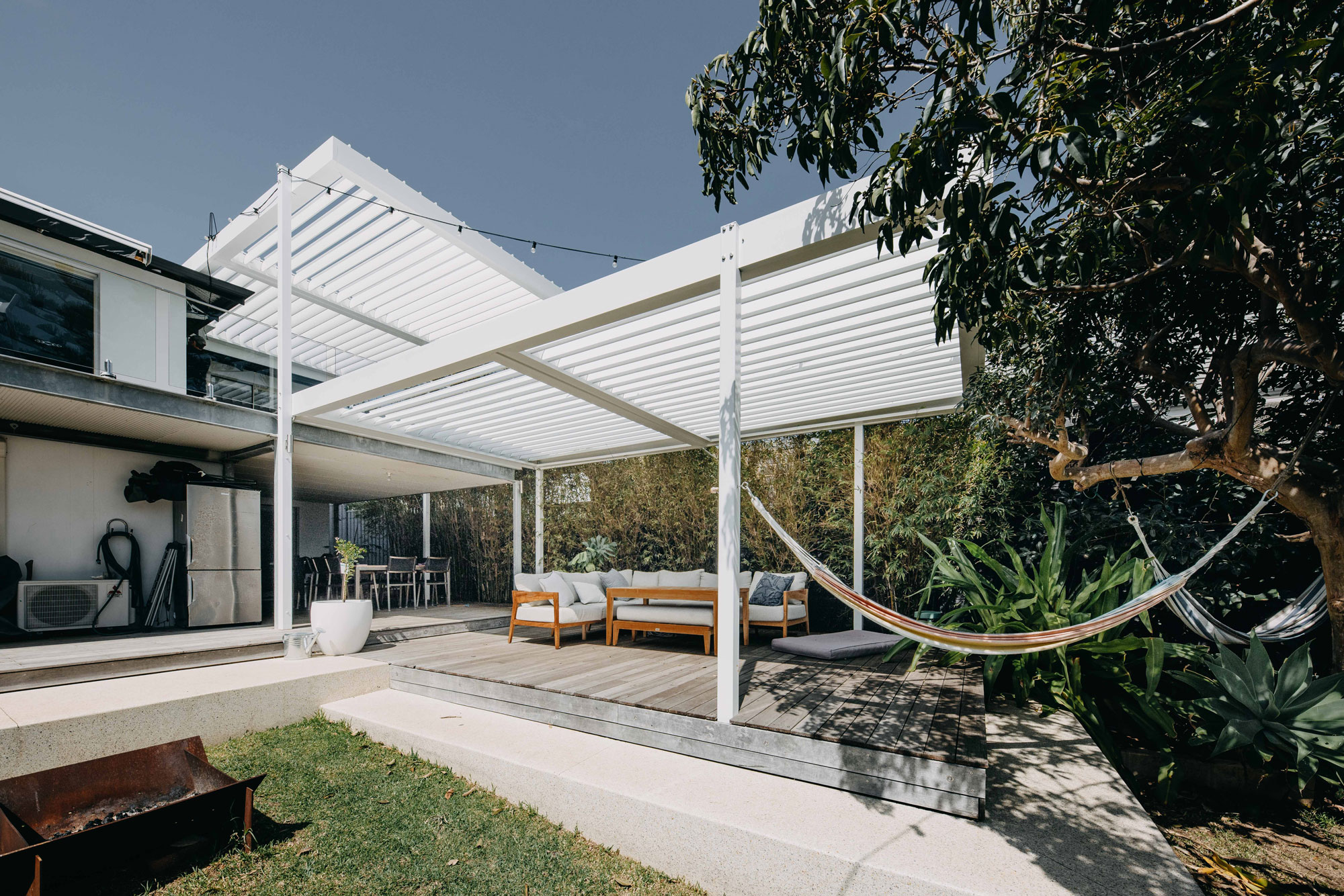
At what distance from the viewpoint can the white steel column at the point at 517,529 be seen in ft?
31.8

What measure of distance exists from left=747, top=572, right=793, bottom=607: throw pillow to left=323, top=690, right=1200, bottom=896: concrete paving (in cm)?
315

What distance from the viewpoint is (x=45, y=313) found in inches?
225

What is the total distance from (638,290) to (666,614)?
3.36 metres

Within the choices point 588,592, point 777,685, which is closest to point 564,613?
point 588,592

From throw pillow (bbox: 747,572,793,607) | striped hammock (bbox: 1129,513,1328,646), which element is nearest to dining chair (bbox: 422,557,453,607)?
throw pillow (bbox: 747,572,793,607)

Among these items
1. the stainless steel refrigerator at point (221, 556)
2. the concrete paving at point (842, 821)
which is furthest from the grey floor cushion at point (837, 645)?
the stainless steel refrigerator at point (221, 556)

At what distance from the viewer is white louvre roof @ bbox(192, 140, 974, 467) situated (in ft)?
12.5

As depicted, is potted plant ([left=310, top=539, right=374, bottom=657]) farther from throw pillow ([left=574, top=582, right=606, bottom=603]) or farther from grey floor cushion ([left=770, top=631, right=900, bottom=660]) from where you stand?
grey floor cushion ([left=770, top=631, right=900, bottom=660])

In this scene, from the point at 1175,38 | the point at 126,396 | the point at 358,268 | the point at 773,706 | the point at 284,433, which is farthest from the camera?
the point at 358,268

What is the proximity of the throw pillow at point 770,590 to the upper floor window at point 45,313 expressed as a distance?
6876mm

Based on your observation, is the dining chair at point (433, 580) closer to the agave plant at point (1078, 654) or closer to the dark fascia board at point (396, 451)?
the dark fascia board at point (396, 451)

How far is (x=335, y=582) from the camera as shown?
10680mm

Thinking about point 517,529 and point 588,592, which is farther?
point 517,529

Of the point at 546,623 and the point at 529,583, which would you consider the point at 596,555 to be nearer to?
the point at 529,583
